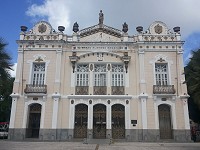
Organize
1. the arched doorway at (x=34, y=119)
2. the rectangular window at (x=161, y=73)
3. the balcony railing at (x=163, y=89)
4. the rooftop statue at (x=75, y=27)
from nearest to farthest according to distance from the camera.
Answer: the balcony railing at (x=163, y=89)
the arched doorway at (x=34, y=119)
the rectangular window at (x=161, y=73)
the rooftop statue at (x=75, y=27)

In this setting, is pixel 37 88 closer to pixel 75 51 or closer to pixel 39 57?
pixel 39 57

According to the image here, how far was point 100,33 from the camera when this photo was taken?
25688 mm

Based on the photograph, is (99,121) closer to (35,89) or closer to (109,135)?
(109,135)

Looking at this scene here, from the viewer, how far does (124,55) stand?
24375 mm

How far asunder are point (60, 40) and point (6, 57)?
8.26 metres

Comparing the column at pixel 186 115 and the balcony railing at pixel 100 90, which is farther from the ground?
the balcony railing at pixel 100 90

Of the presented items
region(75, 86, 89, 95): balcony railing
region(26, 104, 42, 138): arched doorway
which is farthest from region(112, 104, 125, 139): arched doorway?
region(26, 104, 42, 138): arched doorway

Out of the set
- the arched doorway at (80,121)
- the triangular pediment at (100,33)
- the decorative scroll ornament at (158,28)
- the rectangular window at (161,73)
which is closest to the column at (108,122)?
the arched doorway at (80,121)

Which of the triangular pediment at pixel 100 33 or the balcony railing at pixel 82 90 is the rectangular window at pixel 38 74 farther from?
the triangular pediment at pixel 100 33

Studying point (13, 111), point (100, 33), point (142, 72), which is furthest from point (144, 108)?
point (13, 111)

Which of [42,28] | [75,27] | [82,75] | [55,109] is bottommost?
[55,109]

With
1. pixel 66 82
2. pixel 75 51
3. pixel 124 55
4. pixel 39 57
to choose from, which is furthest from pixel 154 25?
pixel 39 57

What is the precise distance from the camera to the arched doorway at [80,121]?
23.2m

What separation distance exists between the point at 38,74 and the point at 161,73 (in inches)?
520
